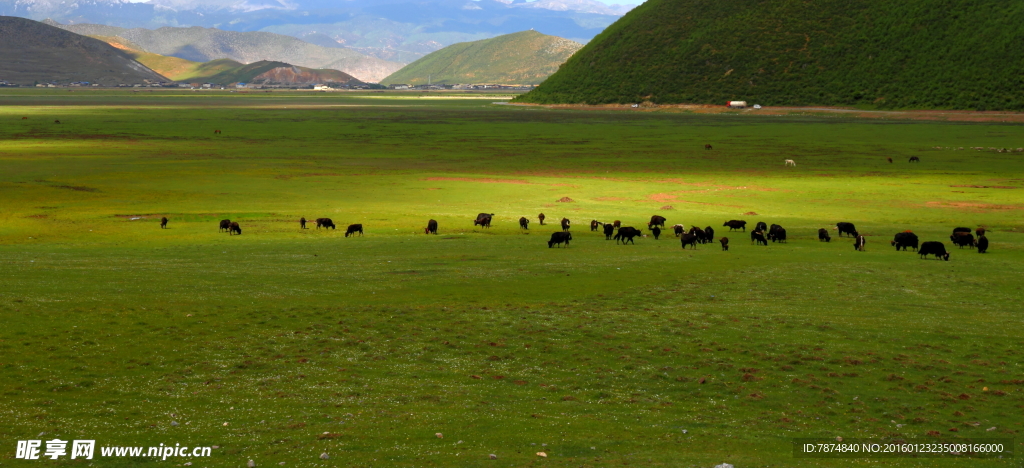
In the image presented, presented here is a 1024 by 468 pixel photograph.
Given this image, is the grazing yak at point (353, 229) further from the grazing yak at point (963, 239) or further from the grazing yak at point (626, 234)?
the grazing yak at point (963, 239)

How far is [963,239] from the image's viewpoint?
29000 millimetres

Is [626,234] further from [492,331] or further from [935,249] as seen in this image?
[492,331]

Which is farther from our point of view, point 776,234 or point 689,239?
point 776,234

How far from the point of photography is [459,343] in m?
16.5

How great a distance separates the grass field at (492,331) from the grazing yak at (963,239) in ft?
4.04

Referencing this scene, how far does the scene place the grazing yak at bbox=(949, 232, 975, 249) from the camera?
28969 millimetres

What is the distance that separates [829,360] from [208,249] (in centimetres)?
1894

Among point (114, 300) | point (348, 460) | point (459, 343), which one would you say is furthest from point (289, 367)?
point (114, 300)

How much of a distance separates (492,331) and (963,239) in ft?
60.6

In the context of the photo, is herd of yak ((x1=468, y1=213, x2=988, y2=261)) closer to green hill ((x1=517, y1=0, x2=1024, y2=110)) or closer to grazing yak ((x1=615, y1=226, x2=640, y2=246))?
grazing yak ((x1=615, y1=226, x2=640, y2=246))

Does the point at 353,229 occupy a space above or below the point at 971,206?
below

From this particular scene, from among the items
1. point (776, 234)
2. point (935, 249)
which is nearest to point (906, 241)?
point (935, 249)

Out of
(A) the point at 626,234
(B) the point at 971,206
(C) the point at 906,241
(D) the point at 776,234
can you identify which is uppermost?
(B) the point at 971,206

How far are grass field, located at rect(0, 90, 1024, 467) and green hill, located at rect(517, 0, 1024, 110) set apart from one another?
11030cm
